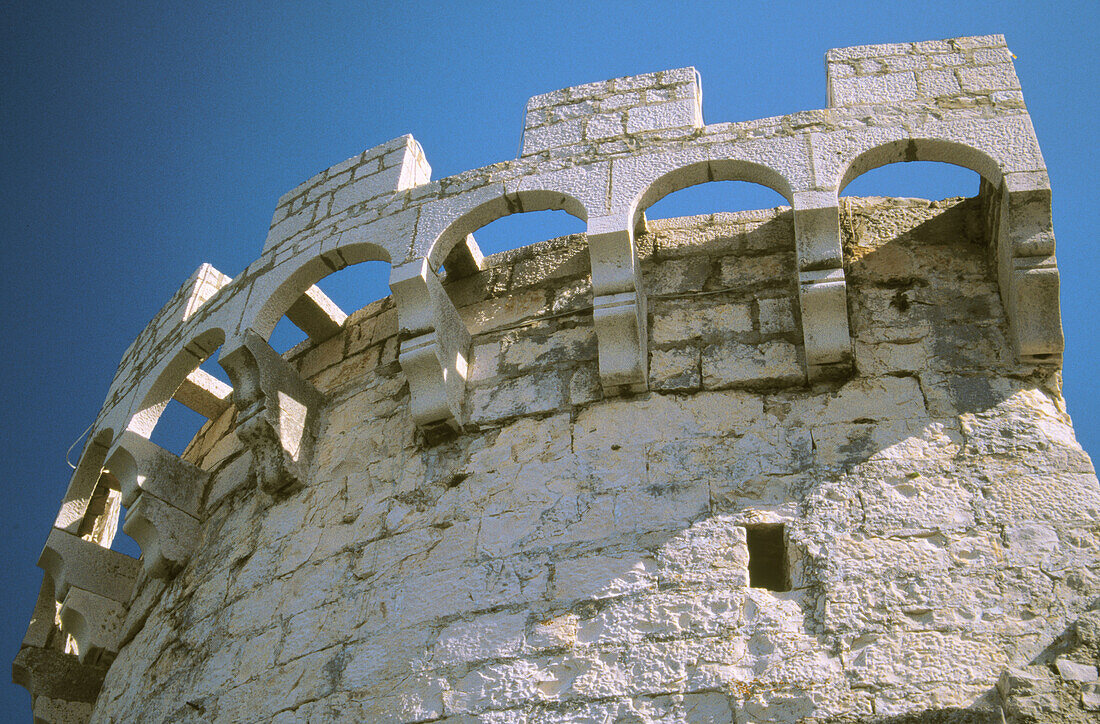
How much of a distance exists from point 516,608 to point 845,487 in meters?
1.34

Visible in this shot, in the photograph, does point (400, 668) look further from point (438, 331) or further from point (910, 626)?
point (910, 626)

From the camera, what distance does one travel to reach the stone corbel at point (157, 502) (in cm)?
602

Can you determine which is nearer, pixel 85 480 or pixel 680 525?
pixel 680 525

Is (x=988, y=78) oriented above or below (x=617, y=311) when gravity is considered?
above

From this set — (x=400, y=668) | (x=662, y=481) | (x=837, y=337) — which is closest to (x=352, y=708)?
(x=400, y=668)

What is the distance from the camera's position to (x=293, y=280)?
595 cm

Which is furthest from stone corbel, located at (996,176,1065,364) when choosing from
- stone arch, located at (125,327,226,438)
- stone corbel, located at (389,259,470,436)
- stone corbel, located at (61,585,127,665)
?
stone corbel, located at (61,585,127,665)

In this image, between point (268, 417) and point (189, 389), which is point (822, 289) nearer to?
point (268, 417)

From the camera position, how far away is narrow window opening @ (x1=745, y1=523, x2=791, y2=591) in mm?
4543

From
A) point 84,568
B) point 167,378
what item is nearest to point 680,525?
point 167,378

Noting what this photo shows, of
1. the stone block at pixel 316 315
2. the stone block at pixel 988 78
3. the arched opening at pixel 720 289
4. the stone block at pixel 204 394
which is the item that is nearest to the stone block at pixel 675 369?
the arched opening at pixel 720 289

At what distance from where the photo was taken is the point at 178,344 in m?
6.43

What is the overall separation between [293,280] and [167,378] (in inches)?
39.5

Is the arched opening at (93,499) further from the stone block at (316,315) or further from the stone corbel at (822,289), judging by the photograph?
the stone corbel at (822,289)
